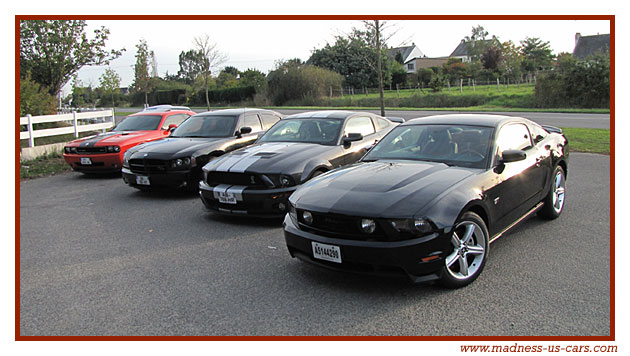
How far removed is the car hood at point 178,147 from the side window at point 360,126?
239cm

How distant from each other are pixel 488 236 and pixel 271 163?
302 centimetres

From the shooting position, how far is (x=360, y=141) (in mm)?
7668

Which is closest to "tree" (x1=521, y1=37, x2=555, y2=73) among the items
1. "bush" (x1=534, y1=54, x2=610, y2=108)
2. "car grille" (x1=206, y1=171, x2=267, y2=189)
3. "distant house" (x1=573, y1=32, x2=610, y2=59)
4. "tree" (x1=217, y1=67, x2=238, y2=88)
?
"distant house" (x1=573, y1=32, x2=610, y2=59)

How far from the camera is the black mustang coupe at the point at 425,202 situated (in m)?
3.91

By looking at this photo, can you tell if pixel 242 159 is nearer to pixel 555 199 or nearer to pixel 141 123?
pixel 555 199

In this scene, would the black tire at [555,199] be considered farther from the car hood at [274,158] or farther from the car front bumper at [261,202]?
the car front bumper at [261,202]

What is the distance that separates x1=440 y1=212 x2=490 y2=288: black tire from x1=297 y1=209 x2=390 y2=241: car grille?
0.61 m

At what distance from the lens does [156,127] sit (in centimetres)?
1159

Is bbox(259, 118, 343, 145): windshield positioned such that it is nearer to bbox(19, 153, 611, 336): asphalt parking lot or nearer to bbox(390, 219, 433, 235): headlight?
bbox(19, 153, 611, 336): asphalt parking lot

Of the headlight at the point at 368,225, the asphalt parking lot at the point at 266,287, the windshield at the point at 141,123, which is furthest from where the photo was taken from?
the windshield at the point at 141,123

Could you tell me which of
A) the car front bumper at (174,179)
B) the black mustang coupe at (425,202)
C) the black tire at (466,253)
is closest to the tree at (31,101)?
the car front bumper at (174,179)

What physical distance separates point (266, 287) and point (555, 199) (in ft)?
12.9

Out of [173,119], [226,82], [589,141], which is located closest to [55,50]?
[173,119]
